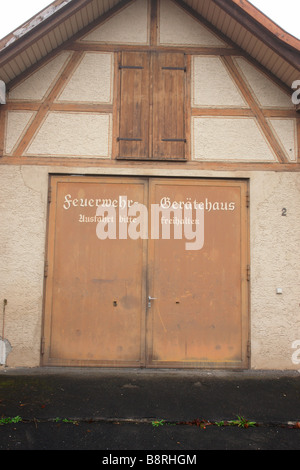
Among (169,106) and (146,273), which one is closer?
(146,273)

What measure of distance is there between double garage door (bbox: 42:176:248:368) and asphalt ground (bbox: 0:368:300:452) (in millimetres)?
318

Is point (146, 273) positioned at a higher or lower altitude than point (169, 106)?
lower

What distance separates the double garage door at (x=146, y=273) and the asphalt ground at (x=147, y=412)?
0.32m

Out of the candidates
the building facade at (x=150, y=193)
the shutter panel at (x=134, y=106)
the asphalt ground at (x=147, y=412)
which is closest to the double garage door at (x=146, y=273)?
the building facade at (x=150, y=193)

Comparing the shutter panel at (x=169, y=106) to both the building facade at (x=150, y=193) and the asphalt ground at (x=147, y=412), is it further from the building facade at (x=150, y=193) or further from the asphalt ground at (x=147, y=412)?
the asphalt ground at (x=147, y=412)

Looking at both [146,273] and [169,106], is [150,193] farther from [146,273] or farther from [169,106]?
[169,106]

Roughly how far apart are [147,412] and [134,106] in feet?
13.8

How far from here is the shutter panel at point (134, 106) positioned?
5.43 metres

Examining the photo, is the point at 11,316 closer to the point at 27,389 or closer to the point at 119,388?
the point at 27,389

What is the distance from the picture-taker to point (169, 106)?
5.52 meters

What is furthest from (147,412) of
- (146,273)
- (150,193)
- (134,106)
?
(134,106)

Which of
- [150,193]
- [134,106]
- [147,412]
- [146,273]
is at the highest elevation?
[134,106]

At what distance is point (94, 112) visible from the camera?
5.48 meters

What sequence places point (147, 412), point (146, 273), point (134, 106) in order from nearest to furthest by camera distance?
point (147, 412) < point (146, 273) < point (134, 106)
